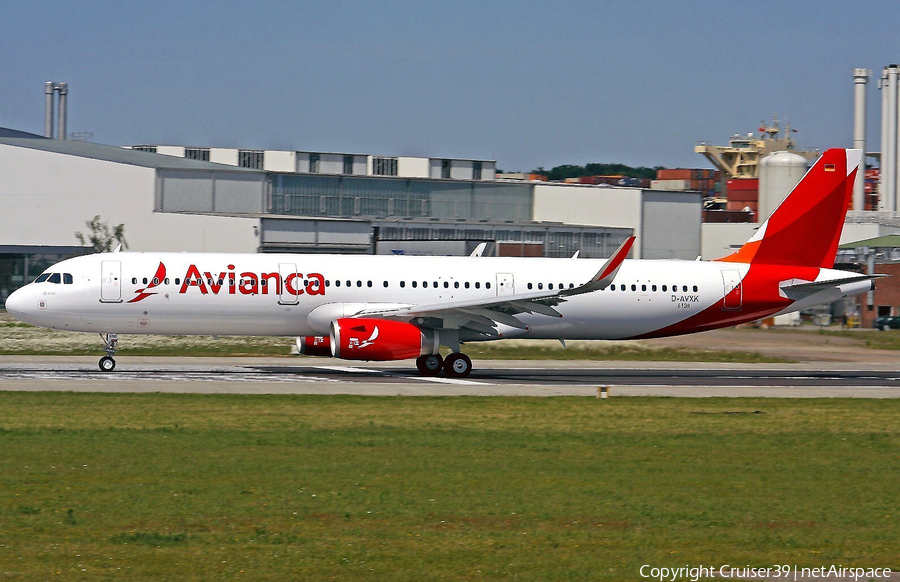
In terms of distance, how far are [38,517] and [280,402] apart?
1272cm

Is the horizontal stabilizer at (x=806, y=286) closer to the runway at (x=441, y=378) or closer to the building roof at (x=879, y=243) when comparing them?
the runway at (x=441, y=378)

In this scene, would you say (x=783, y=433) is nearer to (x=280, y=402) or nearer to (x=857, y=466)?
(x=857, y=466)

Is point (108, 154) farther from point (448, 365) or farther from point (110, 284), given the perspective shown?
point (448, 365)

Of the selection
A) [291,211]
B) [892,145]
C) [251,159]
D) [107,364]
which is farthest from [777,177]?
[107,364]

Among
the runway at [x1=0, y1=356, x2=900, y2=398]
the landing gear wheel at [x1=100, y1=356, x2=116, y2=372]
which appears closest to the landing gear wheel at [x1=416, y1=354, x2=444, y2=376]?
the runway at [x1=0, y1=356, x2=900, y2=398]

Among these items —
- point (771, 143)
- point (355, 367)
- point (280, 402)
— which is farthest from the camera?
point (771, 143)

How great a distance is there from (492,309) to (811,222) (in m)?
13.0

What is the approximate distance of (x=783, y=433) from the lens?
22.0m

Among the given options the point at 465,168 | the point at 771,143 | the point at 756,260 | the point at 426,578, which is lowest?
the point at 426,578

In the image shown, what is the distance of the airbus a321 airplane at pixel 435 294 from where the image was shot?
108ft

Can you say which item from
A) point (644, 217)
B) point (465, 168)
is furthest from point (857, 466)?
point (465, 168)

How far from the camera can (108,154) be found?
77.7 m

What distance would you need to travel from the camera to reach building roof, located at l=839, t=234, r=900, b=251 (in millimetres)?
83812

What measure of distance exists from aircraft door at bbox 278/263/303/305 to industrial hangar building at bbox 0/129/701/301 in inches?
1399
